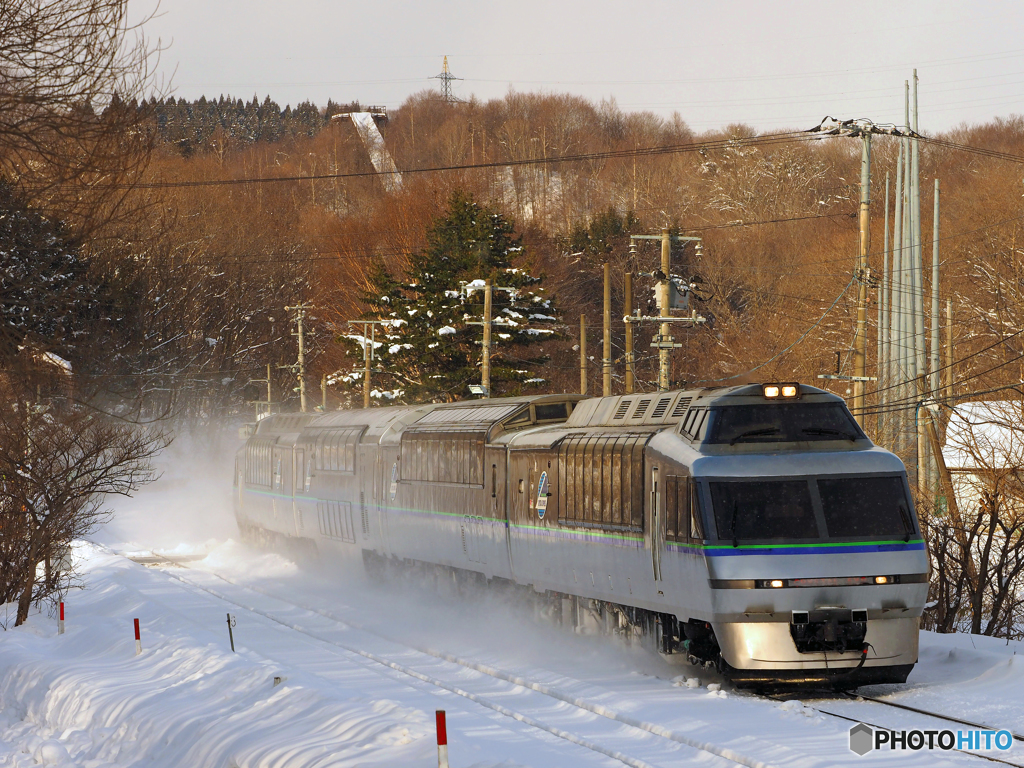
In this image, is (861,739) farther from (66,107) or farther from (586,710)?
(66,107)

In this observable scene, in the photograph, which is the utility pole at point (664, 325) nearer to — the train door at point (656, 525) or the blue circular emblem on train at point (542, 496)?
the blue circular emblem on train at point (542, 496)

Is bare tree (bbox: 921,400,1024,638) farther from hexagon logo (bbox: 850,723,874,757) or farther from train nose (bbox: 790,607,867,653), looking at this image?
hexagon logo (bbox: 850,723,874,757)

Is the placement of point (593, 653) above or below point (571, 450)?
below

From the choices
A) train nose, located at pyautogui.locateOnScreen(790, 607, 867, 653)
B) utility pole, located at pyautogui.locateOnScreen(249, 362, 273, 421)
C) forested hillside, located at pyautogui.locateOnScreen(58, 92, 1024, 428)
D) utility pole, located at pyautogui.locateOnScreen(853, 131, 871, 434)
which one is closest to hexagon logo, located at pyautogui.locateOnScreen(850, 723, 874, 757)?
train nose, located at pyautogui.locateOnScreen(790, 607, 867, 653)

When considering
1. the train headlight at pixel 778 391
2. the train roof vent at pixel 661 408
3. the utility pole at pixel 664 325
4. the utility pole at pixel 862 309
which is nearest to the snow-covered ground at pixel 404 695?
the train roof vent at pixel 661 408

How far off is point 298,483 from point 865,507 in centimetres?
2130

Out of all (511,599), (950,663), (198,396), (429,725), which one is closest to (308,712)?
(429,725)

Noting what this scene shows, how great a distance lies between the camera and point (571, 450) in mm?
16578

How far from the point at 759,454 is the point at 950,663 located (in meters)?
3.05

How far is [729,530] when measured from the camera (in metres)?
12.4

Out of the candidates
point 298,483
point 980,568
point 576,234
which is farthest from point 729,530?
point 576,234

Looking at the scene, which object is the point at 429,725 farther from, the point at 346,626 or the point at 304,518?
the point at 304,518

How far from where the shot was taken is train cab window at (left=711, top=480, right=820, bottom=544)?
12.4m

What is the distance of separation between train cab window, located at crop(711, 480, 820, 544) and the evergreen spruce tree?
33.2 meters
